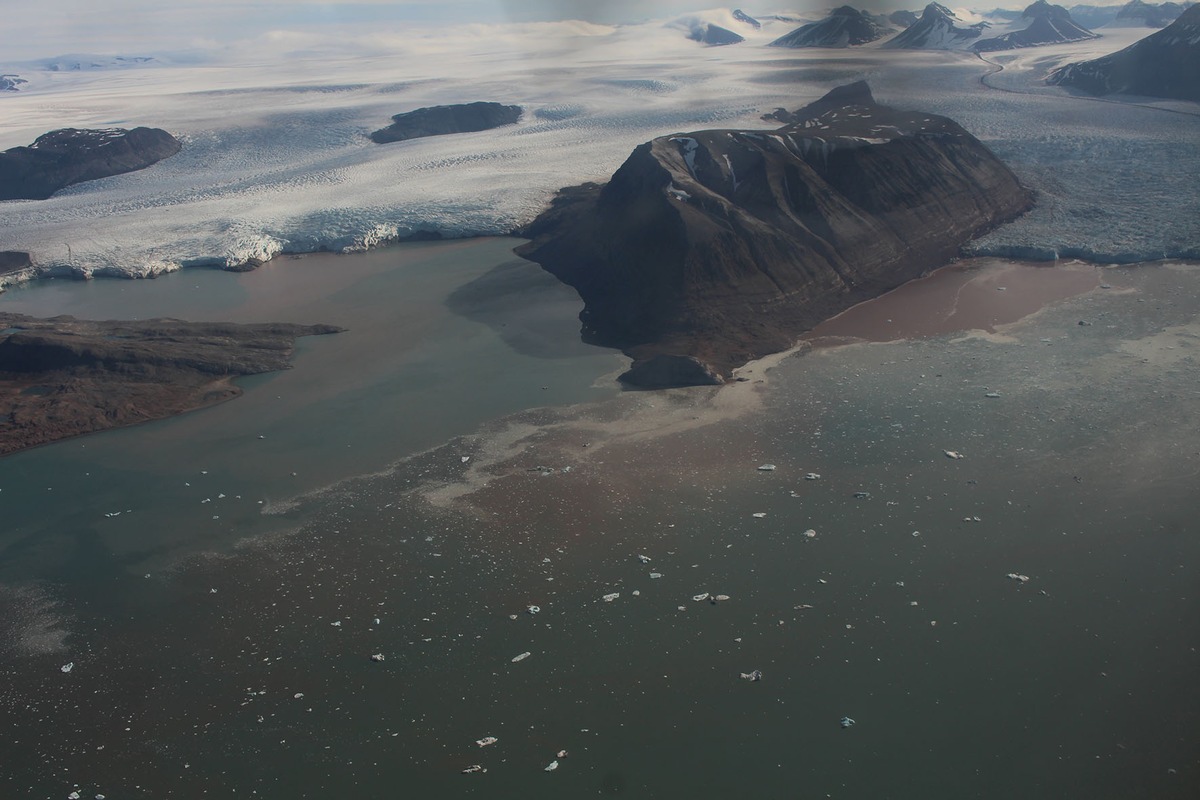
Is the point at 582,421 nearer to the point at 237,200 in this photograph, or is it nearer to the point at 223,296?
the point at 223,296

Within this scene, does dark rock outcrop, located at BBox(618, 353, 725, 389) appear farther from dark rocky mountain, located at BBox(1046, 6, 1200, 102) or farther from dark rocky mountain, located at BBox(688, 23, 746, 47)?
dark rocky mountain, located at BBox(688, 23, 746, 47)

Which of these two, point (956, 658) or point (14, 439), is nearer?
point (956, 658)

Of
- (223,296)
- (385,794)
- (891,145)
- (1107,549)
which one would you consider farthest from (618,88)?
(385,794)

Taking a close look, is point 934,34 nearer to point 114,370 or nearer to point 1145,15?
point 1145,15

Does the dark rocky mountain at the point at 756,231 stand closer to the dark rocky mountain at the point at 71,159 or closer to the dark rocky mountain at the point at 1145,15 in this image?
the dark rocky mountain at the point at 71,159

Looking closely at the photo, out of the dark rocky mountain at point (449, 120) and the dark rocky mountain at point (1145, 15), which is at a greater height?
the dark rocky mountain at point (1145, 15)

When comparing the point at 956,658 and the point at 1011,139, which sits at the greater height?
the point at 1011,139

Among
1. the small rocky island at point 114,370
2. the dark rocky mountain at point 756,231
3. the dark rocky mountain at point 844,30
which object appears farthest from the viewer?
the dark rocky mountain at point 844,30

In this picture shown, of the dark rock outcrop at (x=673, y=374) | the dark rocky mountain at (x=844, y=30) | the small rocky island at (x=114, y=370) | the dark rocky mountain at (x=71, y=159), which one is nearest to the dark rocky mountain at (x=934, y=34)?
the dark rocky mountain at (x=844, y=30)
